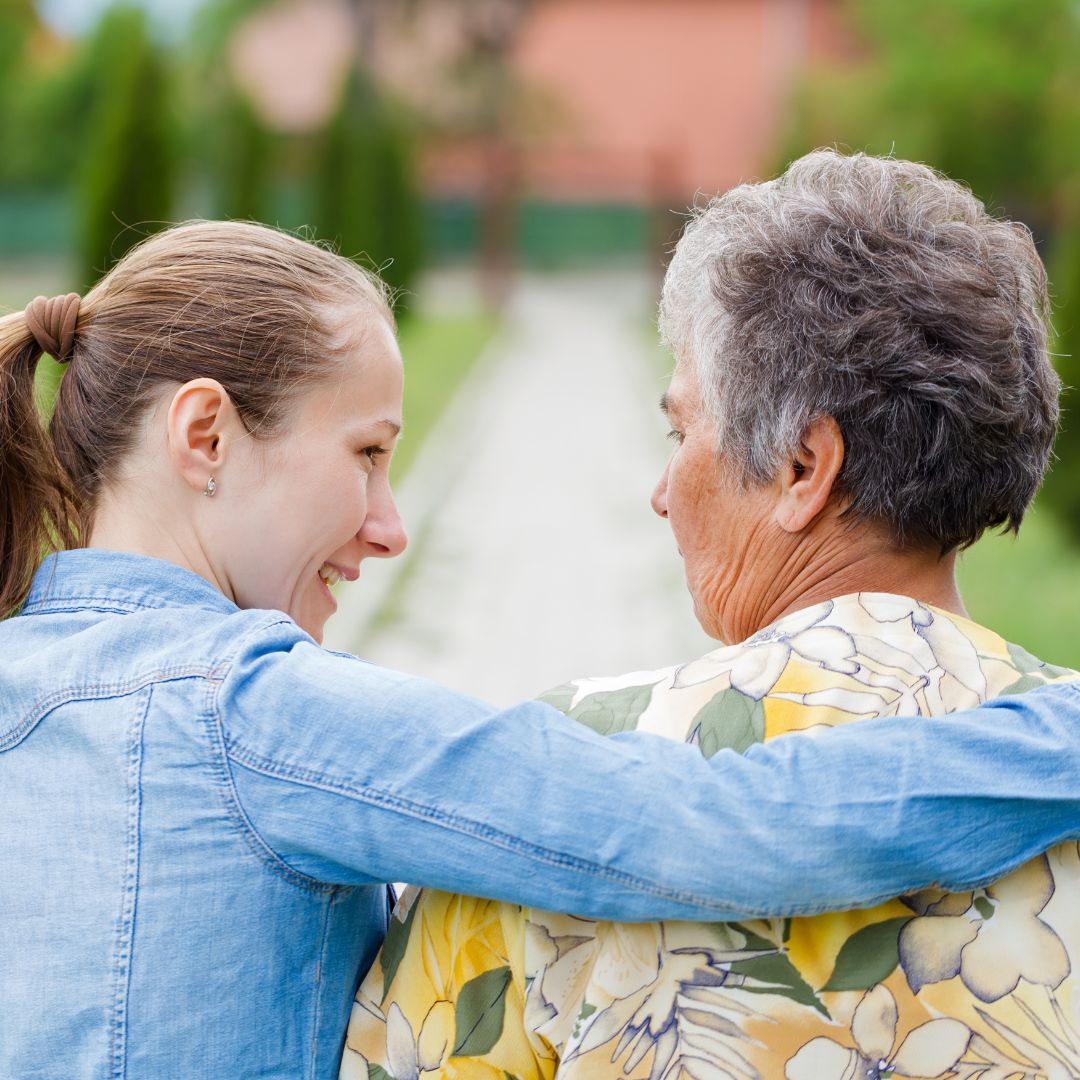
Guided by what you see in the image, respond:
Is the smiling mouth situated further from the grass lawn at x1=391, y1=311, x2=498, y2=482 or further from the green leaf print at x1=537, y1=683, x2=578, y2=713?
the grass lawn at x1=391, y1=311, x2=498, y2=482

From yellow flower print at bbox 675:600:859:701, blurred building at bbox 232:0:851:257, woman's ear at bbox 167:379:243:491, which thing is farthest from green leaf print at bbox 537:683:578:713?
blurred building at bbox 232:0:851:257

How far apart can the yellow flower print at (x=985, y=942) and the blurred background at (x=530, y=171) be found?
3.38ft

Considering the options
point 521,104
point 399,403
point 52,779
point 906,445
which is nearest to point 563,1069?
point 52,779

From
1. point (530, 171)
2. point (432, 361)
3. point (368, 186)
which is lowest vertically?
point (530, 171)

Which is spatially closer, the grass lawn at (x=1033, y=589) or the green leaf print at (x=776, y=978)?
the green leaf print at (x=776, y=978)

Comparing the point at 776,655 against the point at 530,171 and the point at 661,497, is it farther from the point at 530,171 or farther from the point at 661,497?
the point at 530,171

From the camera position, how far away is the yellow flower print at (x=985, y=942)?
1.47 meters

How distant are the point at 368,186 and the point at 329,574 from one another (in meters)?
25.4

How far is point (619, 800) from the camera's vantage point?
1400 millimetres

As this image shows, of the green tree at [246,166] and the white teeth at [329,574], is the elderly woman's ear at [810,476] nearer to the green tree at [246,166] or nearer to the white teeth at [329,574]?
the white teeth at [329,574]

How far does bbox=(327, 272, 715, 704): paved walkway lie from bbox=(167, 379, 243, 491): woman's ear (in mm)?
5075

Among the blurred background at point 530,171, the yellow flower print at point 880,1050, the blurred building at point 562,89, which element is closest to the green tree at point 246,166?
the blurred background at point 530,171

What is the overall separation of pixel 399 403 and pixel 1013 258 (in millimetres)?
789

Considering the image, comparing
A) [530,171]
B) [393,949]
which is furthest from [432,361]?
[530,171]
